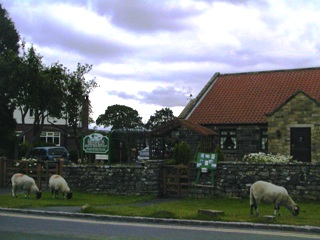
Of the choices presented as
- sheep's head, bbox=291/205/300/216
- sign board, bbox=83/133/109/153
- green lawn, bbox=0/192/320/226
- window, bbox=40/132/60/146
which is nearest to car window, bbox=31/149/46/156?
sign board, bbox=83/133/109/153

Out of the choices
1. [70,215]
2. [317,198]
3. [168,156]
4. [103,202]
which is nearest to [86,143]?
[168,156]

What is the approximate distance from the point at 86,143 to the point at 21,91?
1258cm

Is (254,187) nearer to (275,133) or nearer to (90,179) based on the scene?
(90,179)

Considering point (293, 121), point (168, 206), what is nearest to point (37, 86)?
point (293, 121)

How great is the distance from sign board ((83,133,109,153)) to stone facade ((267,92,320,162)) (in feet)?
33.0

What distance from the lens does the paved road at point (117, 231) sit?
11.5 metres

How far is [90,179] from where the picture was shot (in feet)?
77.9

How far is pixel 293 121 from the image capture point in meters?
28.7

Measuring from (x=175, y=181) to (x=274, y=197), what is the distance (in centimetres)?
708

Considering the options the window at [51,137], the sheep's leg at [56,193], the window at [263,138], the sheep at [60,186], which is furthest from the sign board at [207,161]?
the window at [51,137]

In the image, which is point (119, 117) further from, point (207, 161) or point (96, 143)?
point (207, 161)

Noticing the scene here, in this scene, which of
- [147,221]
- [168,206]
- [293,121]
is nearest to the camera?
[147,221]

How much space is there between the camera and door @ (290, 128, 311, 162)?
28.5m

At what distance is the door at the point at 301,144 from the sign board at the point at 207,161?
9378 mm
